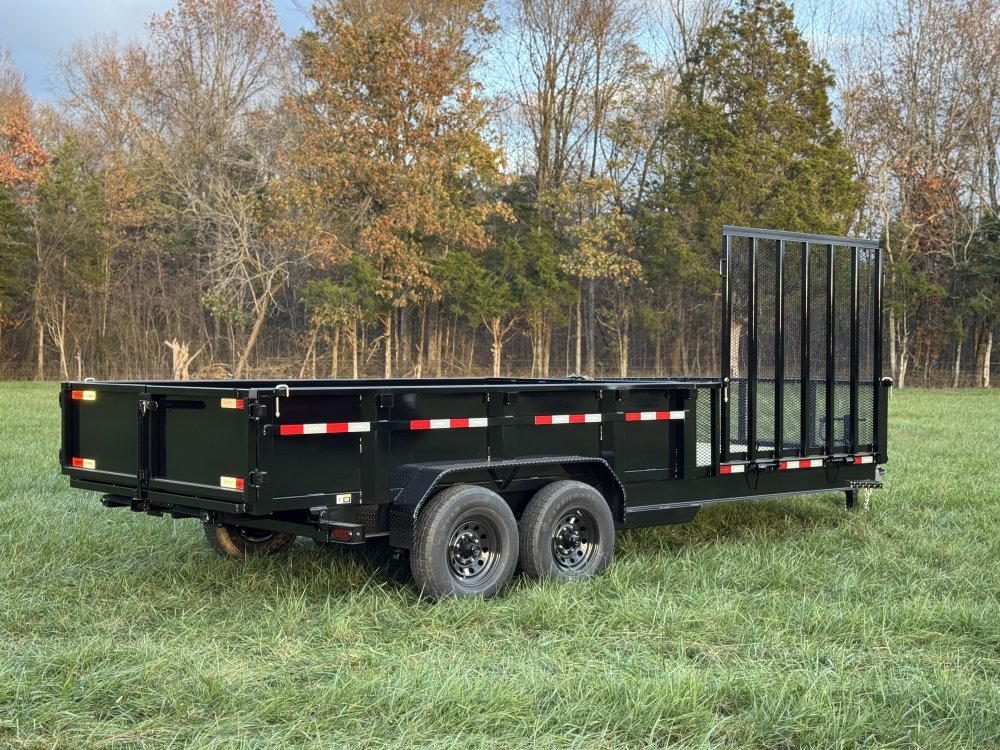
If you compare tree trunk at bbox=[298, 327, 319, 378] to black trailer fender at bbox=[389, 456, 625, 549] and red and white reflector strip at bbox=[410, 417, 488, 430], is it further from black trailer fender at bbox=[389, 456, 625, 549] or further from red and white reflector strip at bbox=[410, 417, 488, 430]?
red and white reflector strip at bbox=[410, 417, 488, 430]

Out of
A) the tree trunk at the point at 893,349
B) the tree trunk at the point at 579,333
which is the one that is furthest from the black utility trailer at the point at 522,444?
the tree trunk at the point at 893,349

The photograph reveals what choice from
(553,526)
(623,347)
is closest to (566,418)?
(553,526)

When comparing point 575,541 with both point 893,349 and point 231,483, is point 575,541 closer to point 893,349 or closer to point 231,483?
point 231,483

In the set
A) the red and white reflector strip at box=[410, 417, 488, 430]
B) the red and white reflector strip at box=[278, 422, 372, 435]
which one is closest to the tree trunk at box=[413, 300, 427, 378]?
the red and white reflector strip at box=[410, 417, 488, 430]

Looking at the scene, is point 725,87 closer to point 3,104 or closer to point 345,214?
point 345,214

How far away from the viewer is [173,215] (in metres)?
35.6

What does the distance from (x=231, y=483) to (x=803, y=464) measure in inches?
177

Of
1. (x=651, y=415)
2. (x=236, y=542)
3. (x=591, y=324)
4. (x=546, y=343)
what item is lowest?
(x=236, y=542)

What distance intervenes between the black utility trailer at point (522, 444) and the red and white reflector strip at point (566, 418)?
12 millimetres

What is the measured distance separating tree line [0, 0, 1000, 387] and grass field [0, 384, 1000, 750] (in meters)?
25.1

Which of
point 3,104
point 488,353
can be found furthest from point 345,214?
point 3,104

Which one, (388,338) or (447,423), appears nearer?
(447,423)

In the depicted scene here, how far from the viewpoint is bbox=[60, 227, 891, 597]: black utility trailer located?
19.8 feet

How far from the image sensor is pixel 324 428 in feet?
19.6
